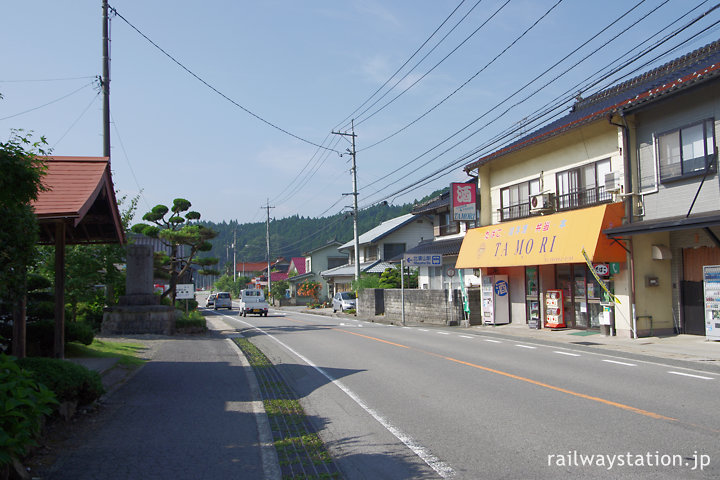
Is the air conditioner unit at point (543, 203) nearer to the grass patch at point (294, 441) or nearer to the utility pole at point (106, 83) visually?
the grass patch at point (294, 441)

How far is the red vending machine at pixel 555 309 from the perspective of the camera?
20.1 m

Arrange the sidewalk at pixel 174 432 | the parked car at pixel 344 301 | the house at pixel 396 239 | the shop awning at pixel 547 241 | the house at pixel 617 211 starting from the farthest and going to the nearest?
the house at pixel 396 239
the parked car at pixel 344 301
the shop awning at pixel 547 241
the house at pixel 617 211
the sidewalk at pixel 174 432

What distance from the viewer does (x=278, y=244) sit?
13675cm

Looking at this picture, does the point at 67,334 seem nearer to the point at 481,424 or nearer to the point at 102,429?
the point at 102,429

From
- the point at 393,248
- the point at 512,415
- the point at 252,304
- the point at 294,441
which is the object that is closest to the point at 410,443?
the point at 294,441

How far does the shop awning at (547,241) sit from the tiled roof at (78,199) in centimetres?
1365

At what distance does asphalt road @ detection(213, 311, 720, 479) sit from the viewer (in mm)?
5133

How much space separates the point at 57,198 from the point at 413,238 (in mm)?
41235

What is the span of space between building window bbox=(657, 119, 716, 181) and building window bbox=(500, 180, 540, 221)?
20.1 feet

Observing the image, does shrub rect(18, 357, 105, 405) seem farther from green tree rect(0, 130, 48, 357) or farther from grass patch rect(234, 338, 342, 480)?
grass patch rect(234, 338, 342, 480)

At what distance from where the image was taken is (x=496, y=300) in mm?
23156

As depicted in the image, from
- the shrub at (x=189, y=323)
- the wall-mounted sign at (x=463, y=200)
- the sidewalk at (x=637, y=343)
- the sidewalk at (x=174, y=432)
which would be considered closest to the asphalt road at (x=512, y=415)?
the sidewalk at (x=174, y=432)

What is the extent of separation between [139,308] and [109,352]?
278 inches

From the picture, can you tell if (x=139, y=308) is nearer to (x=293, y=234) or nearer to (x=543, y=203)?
(x=543, y=203)
